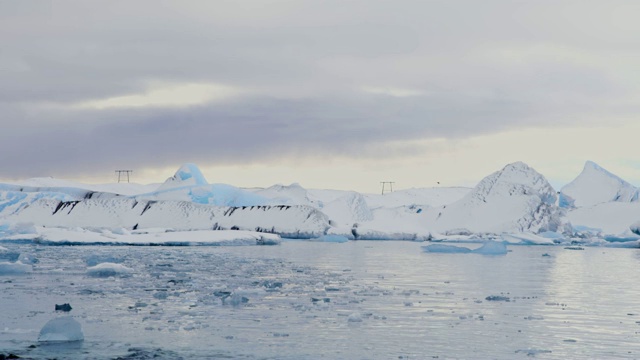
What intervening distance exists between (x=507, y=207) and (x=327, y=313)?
3910cm

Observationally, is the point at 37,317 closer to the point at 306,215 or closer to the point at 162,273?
the point at 162,273

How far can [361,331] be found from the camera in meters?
9.39

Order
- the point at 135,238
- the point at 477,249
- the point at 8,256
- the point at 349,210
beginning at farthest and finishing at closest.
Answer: the point at 349,210 → the point at 135,238 → the point at 477,249 → the point at 8,256

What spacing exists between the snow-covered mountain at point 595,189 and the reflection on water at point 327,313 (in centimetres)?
4255

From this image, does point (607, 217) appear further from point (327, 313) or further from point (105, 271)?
point (327, 313)

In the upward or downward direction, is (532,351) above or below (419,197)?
below

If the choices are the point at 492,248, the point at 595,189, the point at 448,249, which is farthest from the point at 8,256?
the point at 595,189

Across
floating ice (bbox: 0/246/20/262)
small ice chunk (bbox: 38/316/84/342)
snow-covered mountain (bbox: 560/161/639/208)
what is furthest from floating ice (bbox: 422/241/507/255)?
snow-covered mountain (bbox: 560/161/639/208)

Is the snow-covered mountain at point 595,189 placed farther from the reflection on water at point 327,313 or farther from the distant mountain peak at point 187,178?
the reflection on water at point 327,313

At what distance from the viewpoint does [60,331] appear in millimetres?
8320

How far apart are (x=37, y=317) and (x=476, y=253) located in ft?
77.1

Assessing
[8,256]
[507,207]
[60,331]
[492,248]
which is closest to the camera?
[60,331]

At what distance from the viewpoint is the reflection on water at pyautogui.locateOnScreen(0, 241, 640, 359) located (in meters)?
8.18

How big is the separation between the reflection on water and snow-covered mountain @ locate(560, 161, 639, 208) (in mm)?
42546
